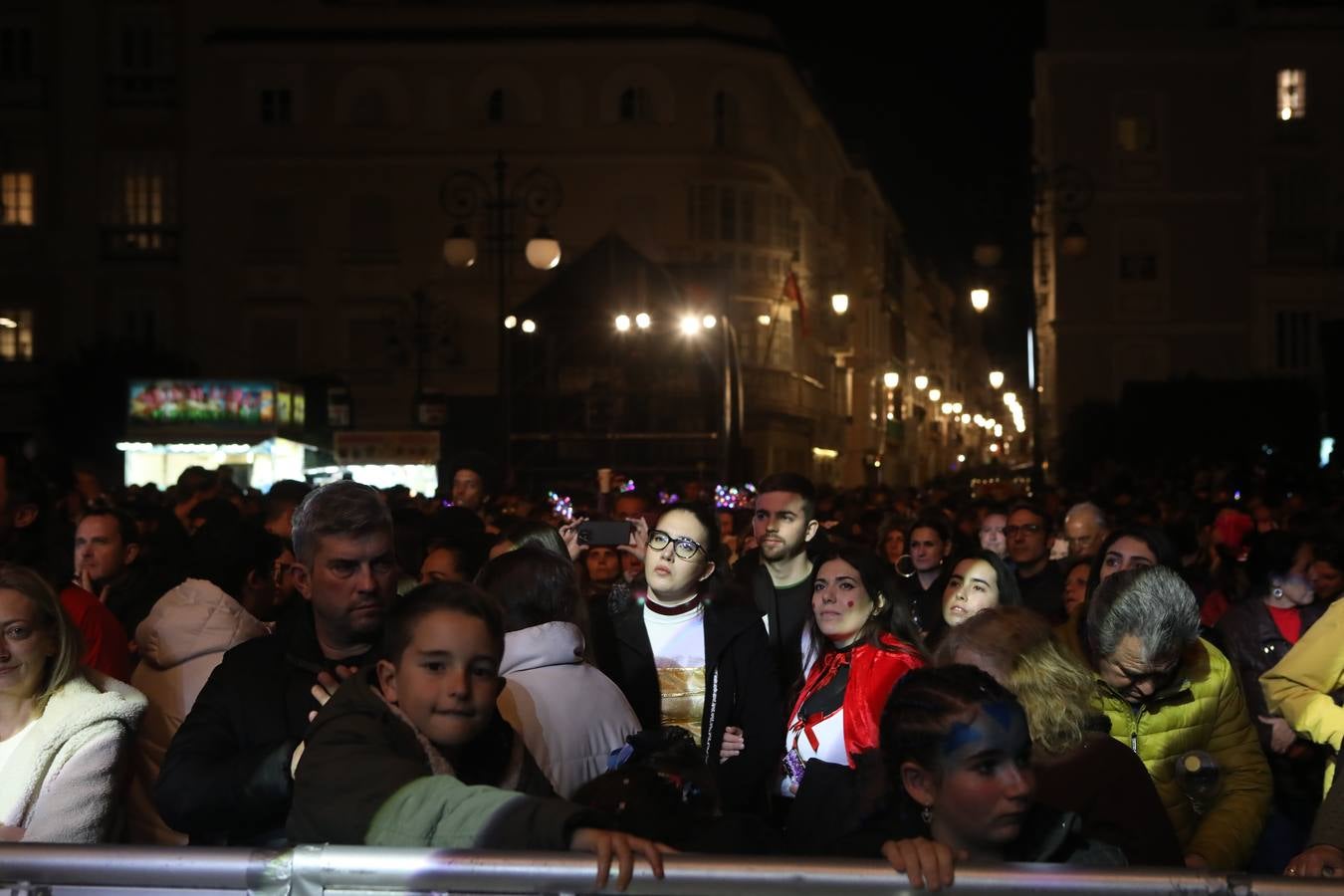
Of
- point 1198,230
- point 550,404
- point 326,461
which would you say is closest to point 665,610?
point 326,461

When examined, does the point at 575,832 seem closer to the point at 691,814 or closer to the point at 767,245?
the point at 691,814

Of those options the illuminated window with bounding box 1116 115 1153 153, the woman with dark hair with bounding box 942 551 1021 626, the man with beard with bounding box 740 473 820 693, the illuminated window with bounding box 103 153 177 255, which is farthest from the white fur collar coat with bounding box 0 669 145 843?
the illuminated window with bounding box 103 153 177 255

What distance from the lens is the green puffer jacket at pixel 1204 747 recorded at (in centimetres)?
465

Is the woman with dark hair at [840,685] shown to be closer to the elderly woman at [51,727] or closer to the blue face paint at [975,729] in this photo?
the blue face paint at [975,729]

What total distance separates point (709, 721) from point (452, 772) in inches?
100

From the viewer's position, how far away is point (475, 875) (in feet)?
9.44

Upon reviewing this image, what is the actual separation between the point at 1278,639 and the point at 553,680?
458 cm

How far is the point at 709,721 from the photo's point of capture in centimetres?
584

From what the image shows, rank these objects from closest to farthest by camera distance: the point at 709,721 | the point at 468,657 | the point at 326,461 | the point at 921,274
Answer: the point at 468,657 < the point at 709,721 < the point at 326,461 < the point at 921,274

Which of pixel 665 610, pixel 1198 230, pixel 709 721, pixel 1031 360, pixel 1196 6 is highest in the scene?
pixel 1196 6

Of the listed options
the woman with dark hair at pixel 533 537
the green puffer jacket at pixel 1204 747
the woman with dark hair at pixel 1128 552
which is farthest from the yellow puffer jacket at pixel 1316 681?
the woman with dark hair at pixel 533 537

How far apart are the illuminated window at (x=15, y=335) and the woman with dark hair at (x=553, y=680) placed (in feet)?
157

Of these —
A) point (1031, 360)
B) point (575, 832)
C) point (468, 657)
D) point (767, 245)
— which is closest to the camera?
point (575, 832)

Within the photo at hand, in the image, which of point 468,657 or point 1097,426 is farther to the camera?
point 1097,426
